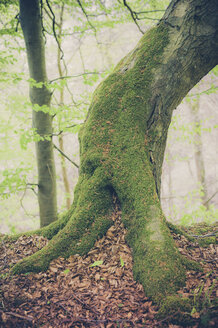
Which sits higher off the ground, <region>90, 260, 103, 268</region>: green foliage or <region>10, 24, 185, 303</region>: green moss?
<region>10, 24, 185, 303</region>: green moss

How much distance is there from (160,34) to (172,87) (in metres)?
0.78

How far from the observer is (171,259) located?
2115 mm

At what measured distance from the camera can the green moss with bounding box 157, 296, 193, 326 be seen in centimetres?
167

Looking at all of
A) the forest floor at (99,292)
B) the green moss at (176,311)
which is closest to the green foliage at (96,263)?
the forest floor at (99,292)

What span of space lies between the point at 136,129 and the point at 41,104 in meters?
2.75

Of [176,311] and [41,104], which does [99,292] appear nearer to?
[176,311]

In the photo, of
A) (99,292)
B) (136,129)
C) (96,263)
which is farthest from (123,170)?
(99,292)

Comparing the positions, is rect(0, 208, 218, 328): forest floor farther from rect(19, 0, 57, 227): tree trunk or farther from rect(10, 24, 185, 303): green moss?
rect(19, 0, 57, 227): tree trunk

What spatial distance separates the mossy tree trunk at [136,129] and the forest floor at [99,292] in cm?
17

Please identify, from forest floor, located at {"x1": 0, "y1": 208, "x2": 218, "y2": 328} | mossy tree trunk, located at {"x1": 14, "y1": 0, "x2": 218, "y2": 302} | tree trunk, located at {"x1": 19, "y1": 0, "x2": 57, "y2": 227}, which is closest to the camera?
forest floor, located at {"x1": 0, "y1": 208, "x2": 218, "y2": 328}

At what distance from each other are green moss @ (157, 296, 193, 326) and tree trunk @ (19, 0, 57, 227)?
11.3 feet

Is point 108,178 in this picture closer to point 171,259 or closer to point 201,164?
point 171,259

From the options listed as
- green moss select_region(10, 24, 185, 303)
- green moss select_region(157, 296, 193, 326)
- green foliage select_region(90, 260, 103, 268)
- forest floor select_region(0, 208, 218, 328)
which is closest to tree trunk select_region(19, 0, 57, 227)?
green moss select_region(10, 24, 185, 303)

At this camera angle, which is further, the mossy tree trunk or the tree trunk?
the tree trunk
